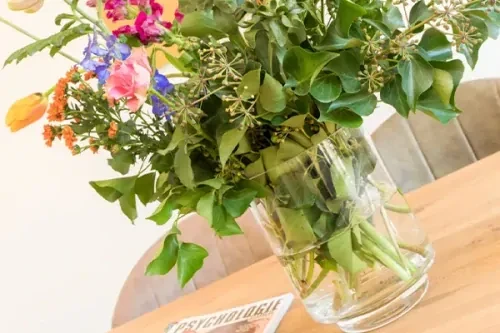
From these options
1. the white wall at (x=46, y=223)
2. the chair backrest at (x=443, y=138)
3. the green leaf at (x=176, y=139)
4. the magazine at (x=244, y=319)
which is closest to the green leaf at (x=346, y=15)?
the green leaf at (x=176, y=139)

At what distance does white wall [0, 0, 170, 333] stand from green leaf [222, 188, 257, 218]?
1351mm

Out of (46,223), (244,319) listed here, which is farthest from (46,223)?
(244,319)

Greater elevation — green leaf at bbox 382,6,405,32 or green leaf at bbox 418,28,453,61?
green leaf at bbox 382,6,405,32

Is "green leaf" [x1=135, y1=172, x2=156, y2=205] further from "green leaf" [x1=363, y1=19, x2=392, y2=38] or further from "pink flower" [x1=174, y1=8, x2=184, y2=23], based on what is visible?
"green leaf" [x1=363, y1=19, x2=392, y2=38]

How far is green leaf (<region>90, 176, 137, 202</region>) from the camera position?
2.47ft

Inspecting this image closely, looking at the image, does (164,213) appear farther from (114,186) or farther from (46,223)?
(46,223)

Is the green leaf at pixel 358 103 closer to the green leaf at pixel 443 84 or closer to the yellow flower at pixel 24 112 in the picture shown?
the green leaf at pixel 443 84

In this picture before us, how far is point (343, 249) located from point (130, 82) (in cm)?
35

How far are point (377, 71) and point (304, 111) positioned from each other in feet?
0.31

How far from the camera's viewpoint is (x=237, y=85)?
69cm

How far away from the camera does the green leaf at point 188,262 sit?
74 cm

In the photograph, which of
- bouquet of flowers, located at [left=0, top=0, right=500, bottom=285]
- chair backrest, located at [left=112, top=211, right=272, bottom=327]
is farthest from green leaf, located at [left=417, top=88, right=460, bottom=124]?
chair backrest, located at [left=112, top=211, right=272, bottom=327]

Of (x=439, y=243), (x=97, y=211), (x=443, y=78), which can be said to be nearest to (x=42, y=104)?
(x=443, y=78)

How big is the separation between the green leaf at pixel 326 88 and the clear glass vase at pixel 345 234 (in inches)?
3.6
